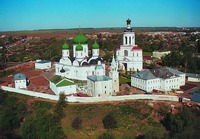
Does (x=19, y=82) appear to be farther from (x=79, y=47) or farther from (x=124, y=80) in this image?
(x=124, y=80)

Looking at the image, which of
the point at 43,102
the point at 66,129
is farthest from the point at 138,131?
the point at 43,102

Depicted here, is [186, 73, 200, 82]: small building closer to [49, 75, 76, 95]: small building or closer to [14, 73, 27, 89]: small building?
[49, 75, 76, 95]: small building

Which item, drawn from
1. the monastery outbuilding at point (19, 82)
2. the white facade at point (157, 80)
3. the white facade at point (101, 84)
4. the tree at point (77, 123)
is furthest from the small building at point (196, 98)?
the monastery outbuilding at point (19, 82)

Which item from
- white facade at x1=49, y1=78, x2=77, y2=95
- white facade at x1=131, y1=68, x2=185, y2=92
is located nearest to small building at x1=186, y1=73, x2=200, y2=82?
white facade at x1=131, y1=68, x2=185, y2=92

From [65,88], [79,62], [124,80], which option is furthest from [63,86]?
[124,80]

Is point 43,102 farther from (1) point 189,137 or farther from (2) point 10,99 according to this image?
(1) point 189,137
